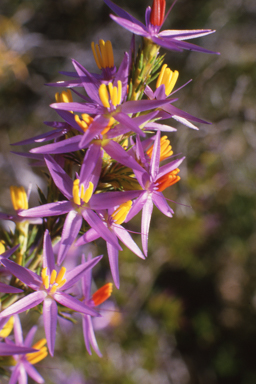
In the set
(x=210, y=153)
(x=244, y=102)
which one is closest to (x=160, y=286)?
(x=210, y=153)

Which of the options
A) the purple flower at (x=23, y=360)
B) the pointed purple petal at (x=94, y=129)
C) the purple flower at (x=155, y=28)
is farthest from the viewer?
the purple flower at (x=23, y=360)

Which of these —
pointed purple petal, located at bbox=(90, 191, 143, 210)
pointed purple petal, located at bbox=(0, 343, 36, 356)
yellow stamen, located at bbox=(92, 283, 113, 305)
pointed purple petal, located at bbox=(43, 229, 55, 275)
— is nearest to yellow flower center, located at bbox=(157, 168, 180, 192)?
pointed purple petal, located at bbox=(90, 191, 143, 210)

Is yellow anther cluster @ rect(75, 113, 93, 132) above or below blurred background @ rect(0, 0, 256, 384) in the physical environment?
above

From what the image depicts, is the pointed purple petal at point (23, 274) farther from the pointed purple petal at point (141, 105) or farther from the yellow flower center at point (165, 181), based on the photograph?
the pointed purple petal at point (141, 105)

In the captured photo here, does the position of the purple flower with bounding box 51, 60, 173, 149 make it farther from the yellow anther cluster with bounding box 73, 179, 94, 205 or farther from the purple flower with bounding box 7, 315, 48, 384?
the purple flower with bounding box 7, 315, 48, 384

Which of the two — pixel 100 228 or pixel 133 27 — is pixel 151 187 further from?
pixel 133 27

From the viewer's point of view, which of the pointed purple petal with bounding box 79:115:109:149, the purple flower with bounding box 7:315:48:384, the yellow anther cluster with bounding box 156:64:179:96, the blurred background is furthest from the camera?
the blurred background

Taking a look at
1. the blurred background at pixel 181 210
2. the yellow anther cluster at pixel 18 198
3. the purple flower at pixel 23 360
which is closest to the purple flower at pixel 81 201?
the yellow anther cluster at pixel 18 198

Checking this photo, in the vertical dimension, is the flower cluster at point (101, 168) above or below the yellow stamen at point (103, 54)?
below
